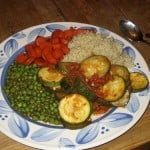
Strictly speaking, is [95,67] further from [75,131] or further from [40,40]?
[40,40]

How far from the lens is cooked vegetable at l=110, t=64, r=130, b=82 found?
1.55 meters

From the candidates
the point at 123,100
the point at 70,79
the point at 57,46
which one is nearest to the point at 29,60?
the point at 57,46

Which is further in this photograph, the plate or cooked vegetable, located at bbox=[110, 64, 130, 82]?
cooked vegetable, located at bbox=[110, 64, 130, 82]

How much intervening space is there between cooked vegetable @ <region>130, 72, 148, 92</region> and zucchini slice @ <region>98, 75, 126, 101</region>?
0.36ft

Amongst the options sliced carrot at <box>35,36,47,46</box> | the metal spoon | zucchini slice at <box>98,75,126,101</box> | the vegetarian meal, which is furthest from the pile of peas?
the metal spoon

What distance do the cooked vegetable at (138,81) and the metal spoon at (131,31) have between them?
12.4 inches

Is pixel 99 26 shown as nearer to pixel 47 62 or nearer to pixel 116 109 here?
pixel 47 62

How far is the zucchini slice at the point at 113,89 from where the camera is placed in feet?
4.85

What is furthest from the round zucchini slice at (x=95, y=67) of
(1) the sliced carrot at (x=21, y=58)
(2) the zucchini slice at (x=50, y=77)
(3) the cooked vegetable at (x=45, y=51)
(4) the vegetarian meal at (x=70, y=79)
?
(1) the sliced carrot at (x=21, y=58)

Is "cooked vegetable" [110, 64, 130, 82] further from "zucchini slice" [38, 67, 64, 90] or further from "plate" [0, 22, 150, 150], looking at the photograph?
"zucchini slice" [38, 67, 64, 90]

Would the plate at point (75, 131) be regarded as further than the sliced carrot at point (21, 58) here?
No

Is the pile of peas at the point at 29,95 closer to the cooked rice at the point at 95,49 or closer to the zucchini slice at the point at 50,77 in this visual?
the zucchini slice at the point at 50,77

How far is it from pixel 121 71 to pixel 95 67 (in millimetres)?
125

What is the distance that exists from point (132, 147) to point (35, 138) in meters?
0.39
